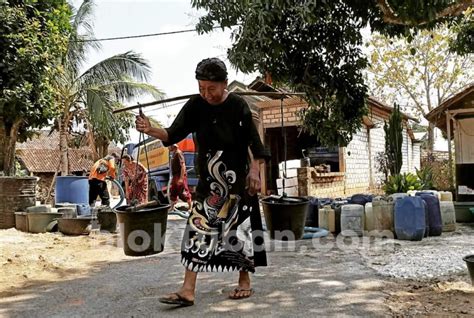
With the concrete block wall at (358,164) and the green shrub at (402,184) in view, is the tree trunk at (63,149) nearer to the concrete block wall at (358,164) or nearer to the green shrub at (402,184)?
the concrete block wall at (358,164)

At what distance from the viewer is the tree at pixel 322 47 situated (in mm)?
3928

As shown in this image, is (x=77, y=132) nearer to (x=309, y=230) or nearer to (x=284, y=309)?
(x=309, y=230)

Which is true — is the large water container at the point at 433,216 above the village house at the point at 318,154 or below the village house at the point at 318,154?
below

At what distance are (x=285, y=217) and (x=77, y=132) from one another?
794 inches

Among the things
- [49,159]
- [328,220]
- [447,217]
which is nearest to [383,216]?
[328,220]

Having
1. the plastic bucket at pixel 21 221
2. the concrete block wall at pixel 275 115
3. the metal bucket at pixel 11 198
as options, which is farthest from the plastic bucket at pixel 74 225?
the concrete block wall at pixel 275 115

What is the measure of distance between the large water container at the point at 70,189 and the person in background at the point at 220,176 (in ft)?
23.0

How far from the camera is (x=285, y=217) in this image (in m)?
3.98

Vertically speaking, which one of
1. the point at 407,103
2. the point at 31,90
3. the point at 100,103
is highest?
the point at 407,103

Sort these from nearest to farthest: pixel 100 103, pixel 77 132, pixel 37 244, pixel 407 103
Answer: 1. pixel 37 244
2. pixel 100 103
3. pixel 77 132
4. pixel 407 103

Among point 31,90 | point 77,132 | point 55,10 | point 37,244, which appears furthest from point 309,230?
point 77,132

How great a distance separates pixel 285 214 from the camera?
13.0 ft

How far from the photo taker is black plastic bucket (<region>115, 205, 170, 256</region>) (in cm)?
335

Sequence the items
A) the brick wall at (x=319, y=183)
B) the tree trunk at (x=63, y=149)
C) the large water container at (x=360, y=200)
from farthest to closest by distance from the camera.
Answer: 1. the tree trunk at (x=63, y=149)
2. the brick wall at (x=319, y=183)
3. the large water container at (x=360, y=200)
